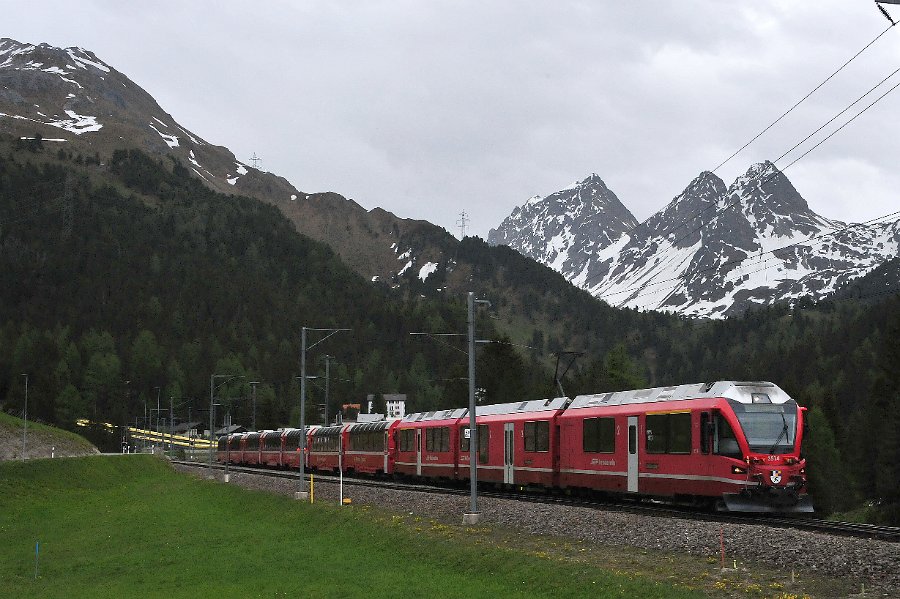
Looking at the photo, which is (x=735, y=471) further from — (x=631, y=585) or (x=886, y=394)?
(x=886, y=394)

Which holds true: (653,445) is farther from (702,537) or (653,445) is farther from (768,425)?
(702,537)

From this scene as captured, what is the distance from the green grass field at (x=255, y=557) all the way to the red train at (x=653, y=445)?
823 centimetres

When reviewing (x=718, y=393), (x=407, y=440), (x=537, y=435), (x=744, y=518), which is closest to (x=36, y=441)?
(x=407, y=440)

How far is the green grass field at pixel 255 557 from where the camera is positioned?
21.5 metres

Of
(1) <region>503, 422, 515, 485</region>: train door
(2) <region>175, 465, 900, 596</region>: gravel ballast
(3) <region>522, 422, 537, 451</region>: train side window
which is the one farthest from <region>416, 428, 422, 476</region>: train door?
(2) <region>175, 465, 900, 596</region>: gravel ballast

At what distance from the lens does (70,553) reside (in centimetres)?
3931

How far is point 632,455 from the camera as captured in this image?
3625 centimetres

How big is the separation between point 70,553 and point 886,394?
88.5 meters

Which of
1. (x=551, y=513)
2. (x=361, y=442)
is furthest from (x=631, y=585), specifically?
(x=361, y=442)

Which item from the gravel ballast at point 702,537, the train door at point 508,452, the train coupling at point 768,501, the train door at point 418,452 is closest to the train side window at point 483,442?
the train door at point 508,452

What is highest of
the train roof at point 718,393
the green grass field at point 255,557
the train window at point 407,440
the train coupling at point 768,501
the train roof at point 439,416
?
the train roof at point 718,393

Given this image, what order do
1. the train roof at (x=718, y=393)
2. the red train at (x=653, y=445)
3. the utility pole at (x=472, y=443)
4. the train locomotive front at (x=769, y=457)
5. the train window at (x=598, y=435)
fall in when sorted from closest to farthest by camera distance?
the train locomotive front at (x=769, y=457), the red train at (x=653, y=445), the train roof at (x=718, y=393), the utility pole at (x=472, y=443), the train window at (x=598, y=435)

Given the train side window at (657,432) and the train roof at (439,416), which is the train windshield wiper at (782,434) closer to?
the train side window at (657,432)

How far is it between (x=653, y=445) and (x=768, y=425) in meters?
4.96
